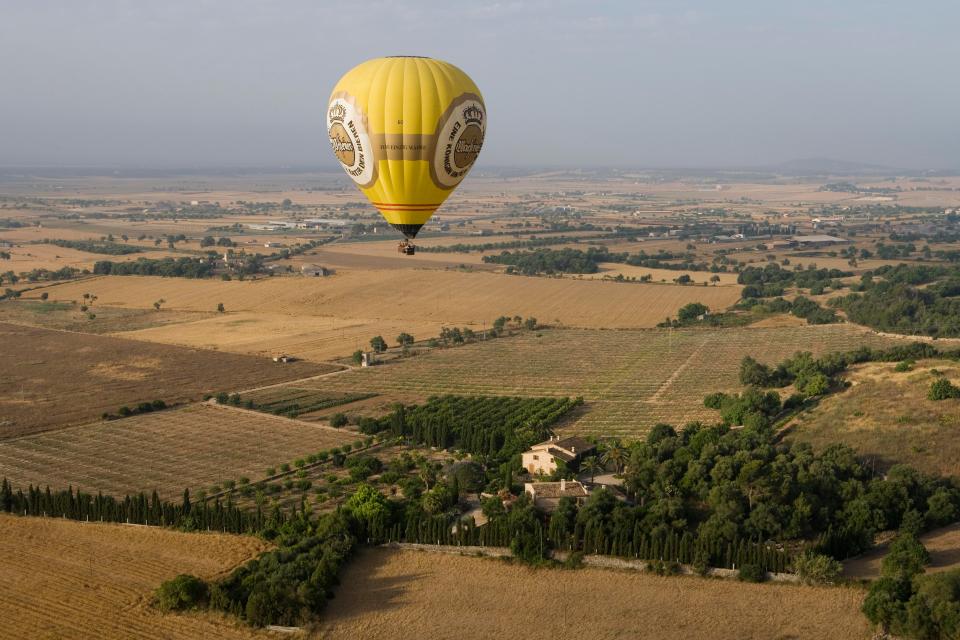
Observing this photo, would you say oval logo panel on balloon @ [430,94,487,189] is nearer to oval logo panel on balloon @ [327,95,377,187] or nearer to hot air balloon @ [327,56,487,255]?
hot air balloon @ [327,56,487,255]

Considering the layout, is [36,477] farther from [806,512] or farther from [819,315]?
[819,315]

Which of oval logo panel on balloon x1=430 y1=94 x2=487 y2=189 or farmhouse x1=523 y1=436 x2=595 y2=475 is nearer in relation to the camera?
oval logo panel on balloon x1=430 y1=94 x2=487 y2=189

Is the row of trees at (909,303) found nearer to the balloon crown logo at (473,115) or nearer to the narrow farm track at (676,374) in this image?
the narrow farm track at (676,374)

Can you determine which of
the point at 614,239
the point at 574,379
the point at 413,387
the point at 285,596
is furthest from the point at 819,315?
the point at 614,239

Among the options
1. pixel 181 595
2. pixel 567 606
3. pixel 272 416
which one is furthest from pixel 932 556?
pixel 272 416

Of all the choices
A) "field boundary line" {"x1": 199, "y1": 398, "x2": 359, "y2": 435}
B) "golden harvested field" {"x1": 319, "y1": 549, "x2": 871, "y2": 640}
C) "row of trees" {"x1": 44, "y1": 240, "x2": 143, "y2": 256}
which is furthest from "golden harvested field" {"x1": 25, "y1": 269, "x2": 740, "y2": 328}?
"golden harvested field" {"x1": 319, "y1": 549, "x2": 871, "y2": 640}

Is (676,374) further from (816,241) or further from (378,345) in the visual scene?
(816,241)
